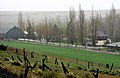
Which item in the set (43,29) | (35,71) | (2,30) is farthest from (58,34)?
(35,71)

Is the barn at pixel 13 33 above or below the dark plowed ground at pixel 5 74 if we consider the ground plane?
above

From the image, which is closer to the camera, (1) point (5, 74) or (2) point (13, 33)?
(1) point (5, 74)

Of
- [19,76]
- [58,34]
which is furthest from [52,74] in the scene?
[58,34]

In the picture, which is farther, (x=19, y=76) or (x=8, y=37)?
(x=8, y=37)

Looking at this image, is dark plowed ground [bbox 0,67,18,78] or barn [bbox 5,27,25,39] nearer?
dark plowed ground [bbox 0,67,18,78]

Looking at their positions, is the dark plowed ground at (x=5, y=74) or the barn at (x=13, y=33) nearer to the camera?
the dark plowed ground at (x=5, y=74)

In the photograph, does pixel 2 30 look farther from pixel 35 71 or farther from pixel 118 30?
pixel 35 71

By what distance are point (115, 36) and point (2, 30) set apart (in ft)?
158

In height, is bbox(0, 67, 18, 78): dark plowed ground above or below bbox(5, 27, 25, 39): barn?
below

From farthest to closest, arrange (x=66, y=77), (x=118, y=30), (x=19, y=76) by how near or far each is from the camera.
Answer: (x=118, y=30), (x=66, y=77), (x=19, y=76)

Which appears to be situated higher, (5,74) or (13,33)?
(13,33)

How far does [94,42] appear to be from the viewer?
304 feet

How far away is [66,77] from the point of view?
22.2 m

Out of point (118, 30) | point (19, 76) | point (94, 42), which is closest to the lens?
point (19, 76)
